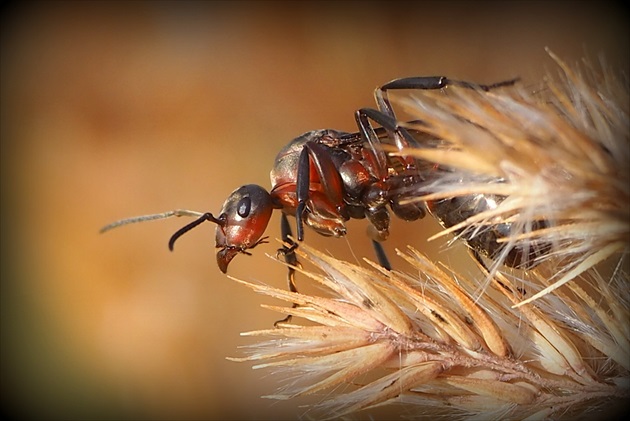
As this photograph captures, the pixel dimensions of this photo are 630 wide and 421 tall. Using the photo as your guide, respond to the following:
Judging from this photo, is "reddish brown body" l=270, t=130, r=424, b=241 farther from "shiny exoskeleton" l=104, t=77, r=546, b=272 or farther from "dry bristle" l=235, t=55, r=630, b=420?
"dry bristle" l=235, t=55, r=630, b=420

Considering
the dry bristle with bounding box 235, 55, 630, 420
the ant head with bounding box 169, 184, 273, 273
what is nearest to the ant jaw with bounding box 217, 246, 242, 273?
the ant head with bounding box 169, 184, 273, 273

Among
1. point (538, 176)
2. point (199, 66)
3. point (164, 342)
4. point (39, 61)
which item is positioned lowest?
point (164, 342)

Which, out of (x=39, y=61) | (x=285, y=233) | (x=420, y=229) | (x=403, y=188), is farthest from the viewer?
(x=39, y=61)

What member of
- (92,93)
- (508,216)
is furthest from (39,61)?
(508,216)

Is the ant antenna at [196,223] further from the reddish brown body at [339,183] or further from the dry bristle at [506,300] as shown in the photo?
the dry bristle at [506,300]

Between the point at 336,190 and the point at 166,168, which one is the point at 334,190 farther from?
the point at 166,168

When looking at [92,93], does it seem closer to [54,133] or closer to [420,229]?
[54,133]
